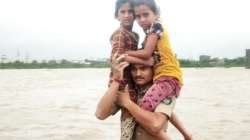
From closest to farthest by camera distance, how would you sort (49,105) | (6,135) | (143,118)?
1. (143,118)
2. (6,135)
3. (49,105)

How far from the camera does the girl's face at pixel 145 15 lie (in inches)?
129

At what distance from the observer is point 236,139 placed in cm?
1027

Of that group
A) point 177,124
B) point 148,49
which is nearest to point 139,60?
point 148,49

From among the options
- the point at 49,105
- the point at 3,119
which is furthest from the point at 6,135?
the point at 49,105

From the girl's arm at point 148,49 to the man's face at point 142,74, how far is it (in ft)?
0.24

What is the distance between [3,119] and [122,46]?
11046 mm

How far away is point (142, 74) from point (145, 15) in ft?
0.99

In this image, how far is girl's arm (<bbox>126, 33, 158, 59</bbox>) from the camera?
10.7ft

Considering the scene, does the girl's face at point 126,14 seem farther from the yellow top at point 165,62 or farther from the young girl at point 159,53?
the yellow top at point 165,62

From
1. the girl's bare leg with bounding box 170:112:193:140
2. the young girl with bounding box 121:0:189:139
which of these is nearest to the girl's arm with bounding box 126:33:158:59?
the young girl with bounding box 121:0:189:139

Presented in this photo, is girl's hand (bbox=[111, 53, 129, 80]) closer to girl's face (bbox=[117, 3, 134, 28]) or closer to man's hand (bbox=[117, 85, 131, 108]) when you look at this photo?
man's hand (bbox=[117, 85, 131, 108])

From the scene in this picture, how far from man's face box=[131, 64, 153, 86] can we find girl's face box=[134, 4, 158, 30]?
0.71ft

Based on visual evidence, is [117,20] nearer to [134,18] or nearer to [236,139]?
[134,18]

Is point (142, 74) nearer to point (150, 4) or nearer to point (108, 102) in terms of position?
point (108, 102)
